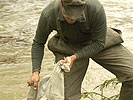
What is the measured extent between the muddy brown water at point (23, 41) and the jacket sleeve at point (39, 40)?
1.49m

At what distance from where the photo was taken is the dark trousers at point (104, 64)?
3.02 metres

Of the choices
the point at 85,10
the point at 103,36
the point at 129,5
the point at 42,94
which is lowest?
the point at 129,5

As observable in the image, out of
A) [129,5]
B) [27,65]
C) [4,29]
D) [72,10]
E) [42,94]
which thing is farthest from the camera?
[129,5]

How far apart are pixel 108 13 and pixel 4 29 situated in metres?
3.62

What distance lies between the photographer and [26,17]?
9.27 m

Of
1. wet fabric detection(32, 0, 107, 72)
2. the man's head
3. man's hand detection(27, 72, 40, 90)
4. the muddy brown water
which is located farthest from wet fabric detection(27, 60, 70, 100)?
the muddy brown water

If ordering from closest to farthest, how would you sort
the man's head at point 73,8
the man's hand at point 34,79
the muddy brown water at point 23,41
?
the man's head at point 73,8, the man's hand at point 34,79, the muddy brown water at point 23,41

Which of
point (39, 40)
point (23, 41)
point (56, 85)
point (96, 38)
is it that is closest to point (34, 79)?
point (56, 85)

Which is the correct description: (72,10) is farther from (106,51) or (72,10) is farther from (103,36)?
(106,51)

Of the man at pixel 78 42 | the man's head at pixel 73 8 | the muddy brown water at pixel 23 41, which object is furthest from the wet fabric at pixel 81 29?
the muddy brown water at pixel 23 41

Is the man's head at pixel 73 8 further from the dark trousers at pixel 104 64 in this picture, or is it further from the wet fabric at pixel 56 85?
the dark trousers at pixel 104 64

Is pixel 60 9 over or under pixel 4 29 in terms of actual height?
over

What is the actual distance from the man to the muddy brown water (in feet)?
4.10

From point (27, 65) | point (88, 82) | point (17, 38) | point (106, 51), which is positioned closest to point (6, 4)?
point (17, 38)
